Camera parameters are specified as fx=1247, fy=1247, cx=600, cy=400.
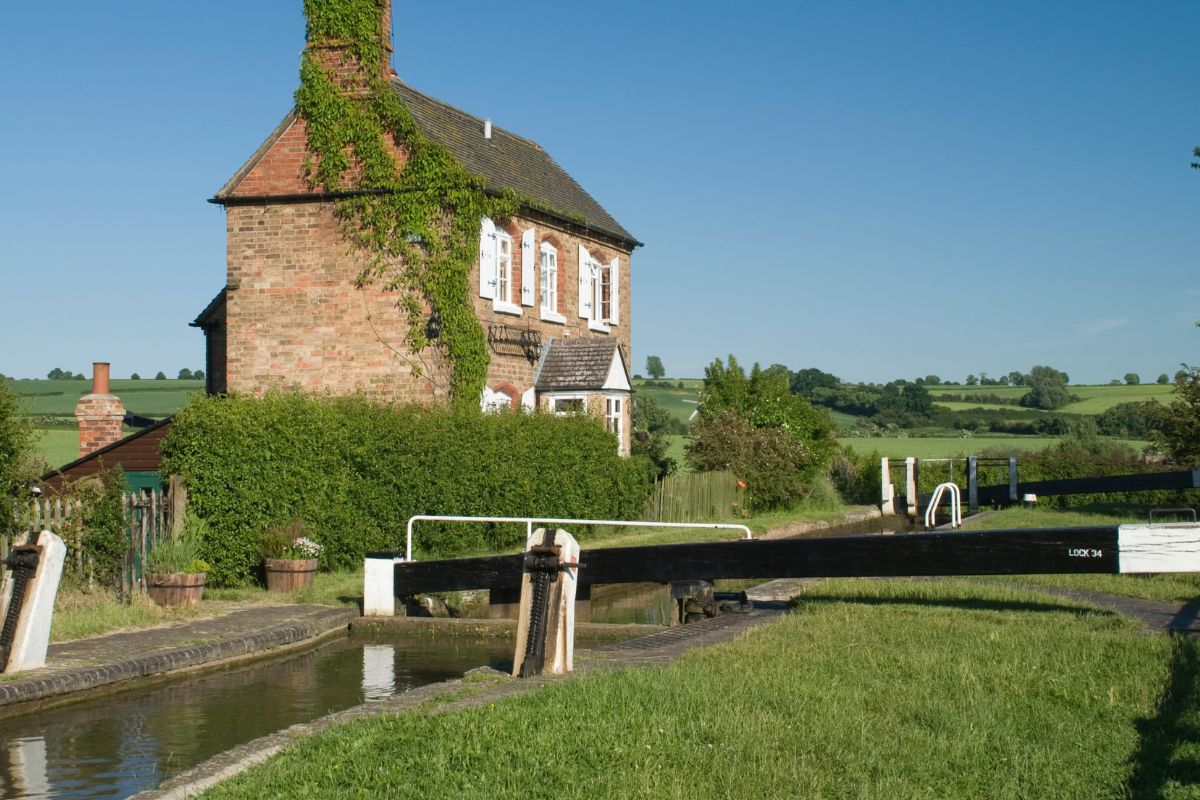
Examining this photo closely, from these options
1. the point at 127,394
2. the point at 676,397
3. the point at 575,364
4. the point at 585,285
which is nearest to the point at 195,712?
the point at 575,364

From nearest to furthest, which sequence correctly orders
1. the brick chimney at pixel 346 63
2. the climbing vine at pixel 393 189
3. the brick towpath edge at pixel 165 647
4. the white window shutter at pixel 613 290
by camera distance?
the brick towpath edge at pixel 165 647, the climbing vine at pixel 393 189, the brick chimney at pixel 346 63, the white window shutter at pixel 613 290

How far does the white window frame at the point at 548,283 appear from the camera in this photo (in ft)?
91.8

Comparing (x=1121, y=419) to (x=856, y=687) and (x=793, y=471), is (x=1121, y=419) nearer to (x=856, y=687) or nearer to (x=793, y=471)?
(x=793, y=471)

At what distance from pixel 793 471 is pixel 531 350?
9.79 meters

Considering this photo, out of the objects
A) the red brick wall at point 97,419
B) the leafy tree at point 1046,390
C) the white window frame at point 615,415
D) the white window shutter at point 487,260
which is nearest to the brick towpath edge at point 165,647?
the white window shutter at point 487,260

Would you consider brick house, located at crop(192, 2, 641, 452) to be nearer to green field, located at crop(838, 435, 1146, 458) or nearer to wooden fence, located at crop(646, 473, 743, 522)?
wooden fence, located at crop(646, 473, 743, 522)

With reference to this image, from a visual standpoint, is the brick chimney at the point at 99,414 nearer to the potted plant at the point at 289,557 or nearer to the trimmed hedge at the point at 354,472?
the trimmed hedge at the point at 354,472

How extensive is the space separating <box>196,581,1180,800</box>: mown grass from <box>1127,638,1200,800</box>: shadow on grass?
2 centimetres

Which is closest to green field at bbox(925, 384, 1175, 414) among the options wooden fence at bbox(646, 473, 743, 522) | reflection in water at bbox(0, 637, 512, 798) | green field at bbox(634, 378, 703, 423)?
green field at bbox(634, 378, 703, 423)

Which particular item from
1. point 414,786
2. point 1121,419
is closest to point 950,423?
point 1121,419

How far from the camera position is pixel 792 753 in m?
5.91

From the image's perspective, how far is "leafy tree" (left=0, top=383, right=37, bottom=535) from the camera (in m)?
12.8

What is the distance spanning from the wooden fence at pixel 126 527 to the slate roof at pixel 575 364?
12.3 metres

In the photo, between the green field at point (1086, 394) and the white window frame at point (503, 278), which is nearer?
the white window frame at point (503, 278)
